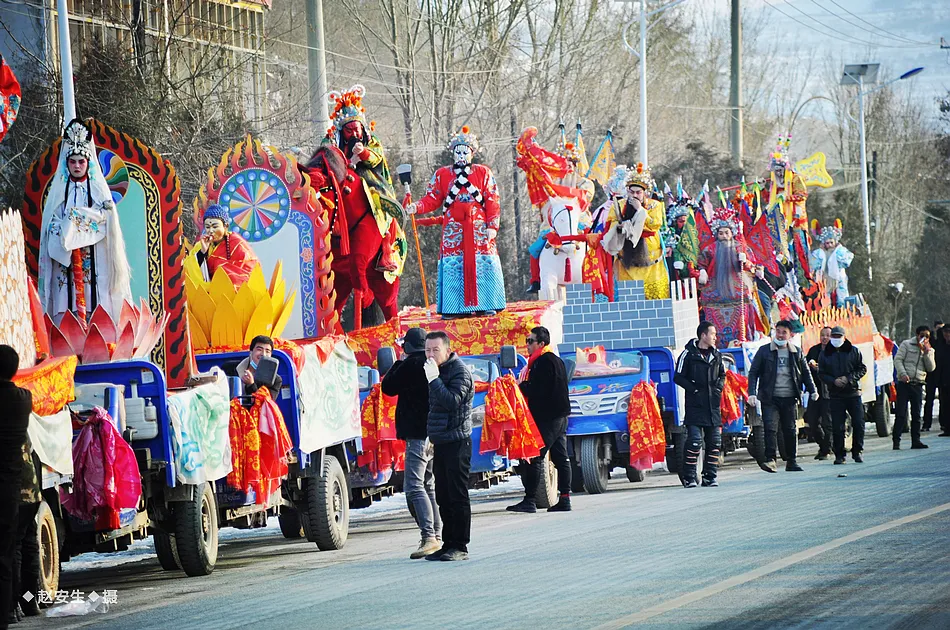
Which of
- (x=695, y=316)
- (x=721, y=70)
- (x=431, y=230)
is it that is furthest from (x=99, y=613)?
(x=721, y=70)

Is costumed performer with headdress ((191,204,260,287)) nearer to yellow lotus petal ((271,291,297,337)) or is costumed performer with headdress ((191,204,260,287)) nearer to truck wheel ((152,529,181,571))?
yellow lotus petal ((271,291,297,337))

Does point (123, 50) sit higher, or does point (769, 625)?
point (123, 50)

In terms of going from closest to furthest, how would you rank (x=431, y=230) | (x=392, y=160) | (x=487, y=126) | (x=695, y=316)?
(x=695, y=316)
(x=431, y=230)
(x=392, y=160)
(x=487, y=126)

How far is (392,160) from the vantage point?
3625cm

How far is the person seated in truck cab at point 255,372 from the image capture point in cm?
1255

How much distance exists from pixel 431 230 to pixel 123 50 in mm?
9325

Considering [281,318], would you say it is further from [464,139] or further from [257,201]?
[464,139]

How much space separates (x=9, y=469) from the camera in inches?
331

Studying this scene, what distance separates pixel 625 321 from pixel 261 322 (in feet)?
26.0

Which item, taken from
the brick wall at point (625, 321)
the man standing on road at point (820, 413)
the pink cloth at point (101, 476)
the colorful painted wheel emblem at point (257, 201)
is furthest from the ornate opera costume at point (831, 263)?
the pink cloth at point (101, 476)

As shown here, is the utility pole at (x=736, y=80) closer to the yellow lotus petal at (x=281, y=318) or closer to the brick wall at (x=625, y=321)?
the brick wall at (x=625, y=321)

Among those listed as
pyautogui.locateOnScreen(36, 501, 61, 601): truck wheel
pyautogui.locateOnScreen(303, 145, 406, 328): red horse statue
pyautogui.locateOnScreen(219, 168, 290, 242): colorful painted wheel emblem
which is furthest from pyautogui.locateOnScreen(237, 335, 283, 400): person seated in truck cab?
pyautogui.locateOnScreen(303, 145, 406, 328): red horse statue

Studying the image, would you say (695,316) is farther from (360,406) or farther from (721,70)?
(721,70)

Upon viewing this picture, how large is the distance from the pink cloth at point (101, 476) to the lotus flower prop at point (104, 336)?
6.03 ft
